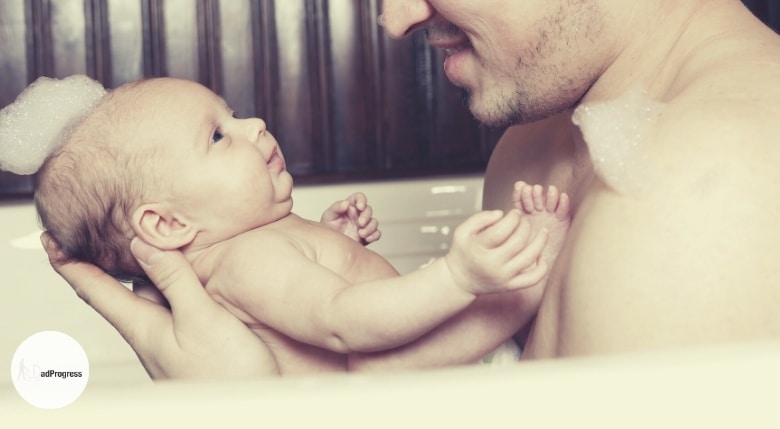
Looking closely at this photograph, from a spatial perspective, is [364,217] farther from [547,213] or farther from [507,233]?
[507,233]

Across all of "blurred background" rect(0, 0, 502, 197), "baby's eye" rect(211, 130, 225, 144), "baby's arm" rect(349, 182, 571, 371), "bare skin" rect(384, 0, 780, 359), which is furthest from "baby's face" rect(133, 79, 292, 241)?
"blurred background" rect(0, 0, 502, 197)

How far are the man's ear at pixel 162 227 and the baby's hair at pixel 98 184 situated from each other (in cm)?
2

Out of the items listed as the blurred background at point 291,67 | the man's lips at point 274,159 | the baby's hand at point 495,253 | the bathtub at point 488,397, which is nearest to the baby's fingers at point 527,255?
the baby's hand at point 495,253

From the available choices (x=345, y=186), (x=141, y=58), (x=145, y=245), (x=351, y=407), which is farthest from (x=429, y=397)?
(x=141, y=58)

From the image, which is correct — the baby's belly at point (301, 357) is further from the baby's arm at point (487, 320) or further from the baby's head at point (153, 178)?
the baby's head at point (153, 178)

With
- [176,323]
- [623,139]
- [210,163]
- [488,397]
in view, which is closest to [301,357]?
[176,323]

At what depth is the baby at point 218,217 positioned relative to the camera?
0.98m

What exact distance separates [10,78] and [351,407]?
226cm

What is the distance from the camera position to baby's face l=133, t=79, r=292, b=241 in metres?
1.06

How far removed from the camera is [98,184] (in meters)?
1.05

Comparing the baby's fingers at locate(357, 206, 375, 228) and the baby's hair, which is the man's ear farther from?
the baby's fingers at locate(357, 206, 375, 228)

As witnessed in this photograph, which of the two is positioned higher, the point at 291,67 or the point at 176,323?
the point at 291,67

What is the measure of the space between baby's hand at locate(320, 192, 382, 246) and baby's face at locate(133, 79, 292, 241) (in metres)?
0.20

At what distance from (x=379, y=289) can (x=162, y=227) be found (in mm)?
306
